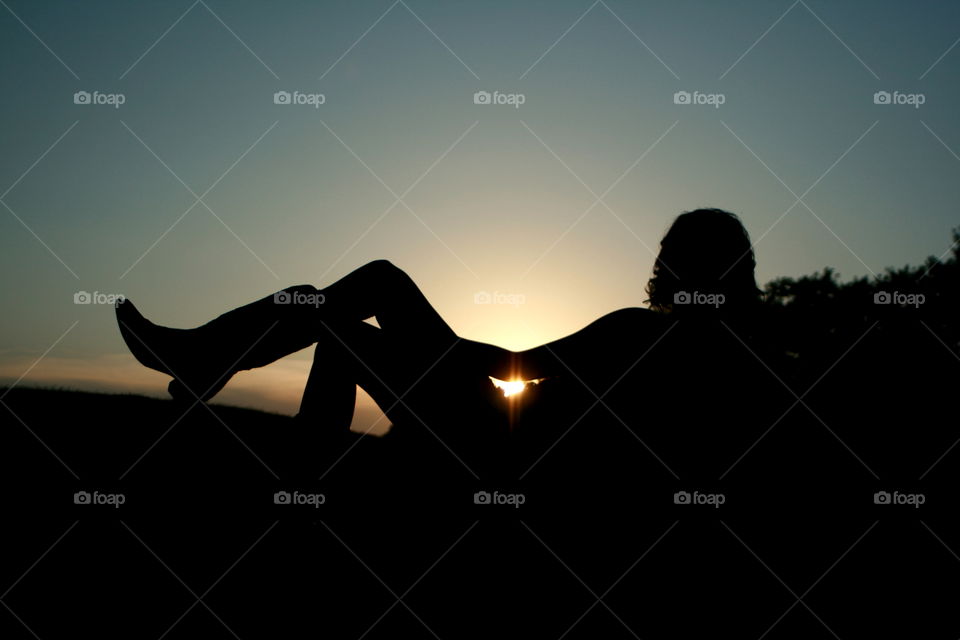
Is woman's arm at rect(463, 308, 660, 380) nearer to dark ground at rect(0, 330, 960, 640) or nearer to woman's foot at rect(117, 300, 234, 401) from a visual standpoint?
dark ground at rect(0, 330, 960, 640)

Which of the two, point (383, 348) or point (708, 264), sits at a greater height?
point (708, 264)

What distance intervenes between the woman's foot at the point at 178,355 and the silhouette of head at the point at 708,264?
214 cm

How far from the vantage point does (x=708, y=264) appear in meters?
3.22

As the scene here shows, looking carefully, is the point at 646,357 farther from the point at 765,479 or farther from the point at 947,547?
the point at 947,547

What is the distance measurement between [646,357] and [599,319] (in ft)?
0.91

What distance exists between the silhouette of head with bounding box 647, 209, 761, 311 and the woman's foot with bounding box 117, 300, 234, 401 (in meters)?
2.14

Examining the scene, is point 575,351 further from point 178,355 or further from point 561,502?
point 178,355

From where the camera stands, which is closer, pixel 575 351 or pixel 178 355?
pixel 178 355

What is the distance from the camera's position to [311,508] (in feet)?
9.55

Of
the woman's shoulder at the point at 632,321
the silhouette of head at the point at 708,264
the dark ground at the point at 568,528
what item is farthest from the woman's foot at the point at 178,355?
the silhouette of head at the point at 708,264

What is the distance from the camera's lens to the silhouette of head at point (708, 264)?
10.5ft

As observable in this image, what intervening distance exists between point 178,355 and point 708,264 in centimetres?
248

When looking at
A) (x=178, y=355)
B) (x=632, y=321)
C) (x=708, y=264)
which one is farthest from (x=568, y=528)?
(x=178, y=355)

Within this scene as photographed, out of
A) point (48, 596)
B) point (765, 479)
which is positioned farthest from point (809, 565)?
point (48, 596)
